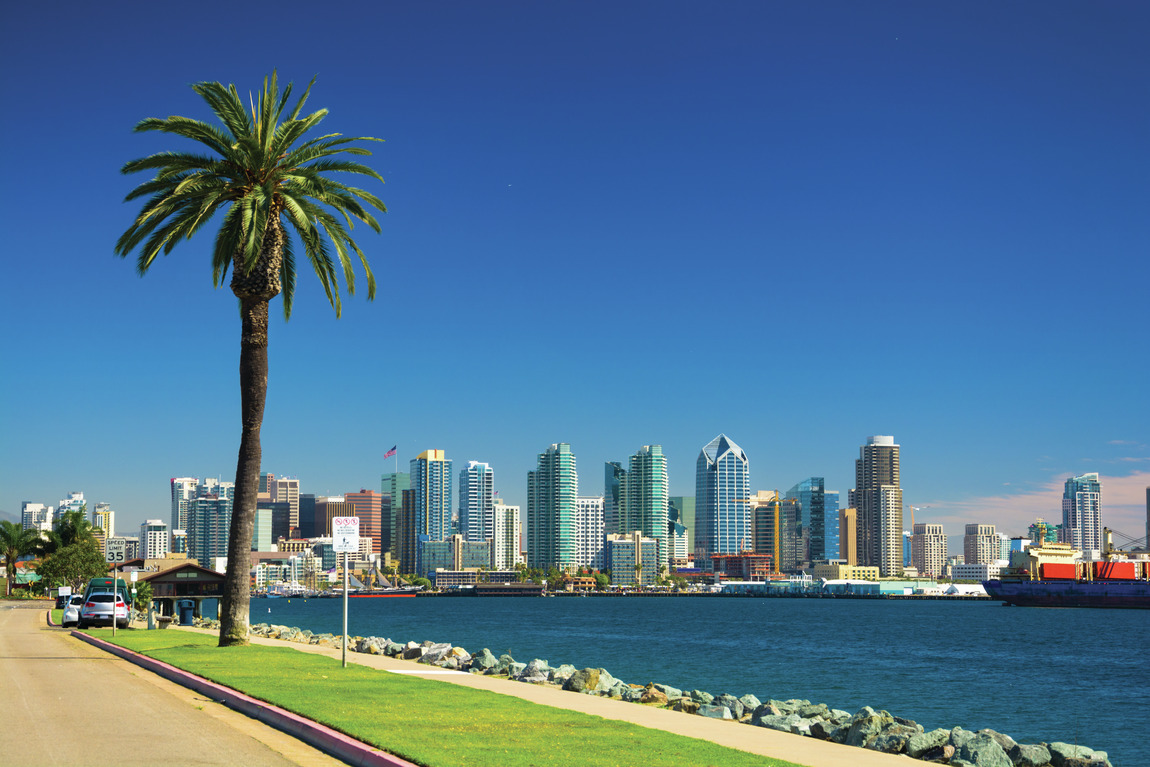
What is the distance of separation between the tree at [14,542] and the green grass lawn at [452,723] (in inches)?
4306

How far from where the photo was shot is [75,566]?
103188 millimetres

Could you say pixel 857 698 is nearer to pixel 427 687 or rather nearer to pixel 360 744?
pixel 427 687

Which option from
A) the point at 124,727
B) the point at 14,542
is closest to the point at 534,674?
the point at 124,727

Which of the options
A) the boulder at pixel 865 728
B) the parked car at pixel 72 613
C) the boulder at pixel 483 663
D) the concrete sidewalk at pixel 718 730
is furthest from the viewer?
the parked car at pixel 72 613

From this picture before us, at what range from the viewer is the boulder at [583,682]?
2952 cm

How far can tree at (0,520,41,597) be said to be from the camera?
121938 mm

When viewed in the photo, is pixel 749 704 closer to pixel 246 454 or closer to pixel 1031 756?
pixel 1031 756

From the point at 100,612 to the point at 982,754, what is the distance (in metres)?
43.9

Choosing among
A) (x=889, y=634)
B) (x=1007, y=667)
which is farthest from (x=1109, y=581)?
(x=1007, y=667)

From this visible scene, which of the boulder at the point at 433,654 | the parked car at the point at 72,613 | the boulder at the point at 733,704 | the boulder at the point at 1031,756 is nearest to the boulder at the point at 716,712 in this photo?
the boulder at the point at 733,704

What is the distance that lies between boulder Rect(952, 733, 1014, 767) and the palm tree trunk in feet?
72.3

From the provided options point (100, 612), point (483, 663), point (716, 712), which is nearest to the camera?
point (716, 712)

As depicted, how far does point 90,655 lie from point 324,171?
56.4 ft

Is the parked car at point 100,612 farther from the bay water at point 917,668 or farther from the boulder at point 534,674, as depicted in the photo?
the boulder at point 534,674
